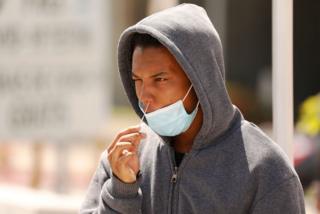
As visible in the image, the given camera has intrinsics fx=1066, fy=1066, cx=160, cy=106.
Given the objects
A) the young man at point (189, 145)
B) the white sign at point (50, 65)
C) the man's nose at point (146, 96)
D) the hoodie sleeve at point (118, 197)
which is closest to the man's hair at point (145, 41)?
the young man at point (189, 145)

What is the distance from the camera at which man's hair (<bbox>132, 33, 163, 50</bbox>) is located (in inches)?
123

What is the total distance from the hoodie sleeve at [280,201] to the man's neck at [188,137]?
310mm

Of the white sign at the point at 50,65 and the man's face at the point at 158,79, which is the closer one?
the man's face at the point at 158,79

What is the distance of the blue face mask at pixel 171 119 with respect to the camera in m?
3.06

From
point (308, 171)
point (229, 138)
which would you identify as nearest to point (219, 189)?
point (229, 138)

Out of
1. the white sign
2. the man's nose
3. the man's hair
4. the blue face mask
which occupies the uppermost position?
the man's hair

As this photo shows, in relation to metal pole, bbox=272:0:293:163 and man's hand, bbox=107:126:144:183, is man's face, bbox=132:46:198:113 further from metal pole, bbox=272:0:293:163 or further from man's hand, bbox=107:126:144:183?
metal pole, bbox=272:0:293:163

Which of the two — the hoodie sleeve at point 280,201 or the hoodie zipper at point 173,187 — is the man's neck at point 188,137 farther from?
the hoodie sleeve at point 280,201

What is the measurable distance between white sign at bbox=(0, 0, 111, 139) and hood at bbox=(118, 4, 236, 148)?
388cm

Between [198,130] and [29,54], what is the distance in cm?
400

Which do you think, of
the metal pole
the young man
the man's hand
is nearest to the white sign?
the metal pole

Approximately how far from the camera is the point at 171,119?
304 centimetres

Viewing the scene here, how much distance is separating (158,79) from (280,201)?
487 mm

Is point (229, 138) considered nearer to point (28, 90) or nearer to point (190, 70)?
point (190, 70)
